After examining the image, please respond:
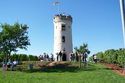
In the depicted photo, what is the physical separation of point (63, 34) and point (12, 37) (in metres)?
18.8

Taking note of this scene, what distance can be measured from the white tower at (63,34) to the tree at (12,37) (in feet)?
54.8

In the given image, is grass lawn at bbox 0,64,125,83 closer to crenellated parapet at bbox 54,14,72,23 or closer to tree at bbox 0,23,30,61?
tree at bbox 0,23,30,61

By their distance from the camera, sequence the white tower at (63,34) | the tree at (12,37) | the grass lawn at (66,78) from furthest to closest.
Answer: the white tower at (63,34), the tree at (12,37), the grass lawn at (66,78)

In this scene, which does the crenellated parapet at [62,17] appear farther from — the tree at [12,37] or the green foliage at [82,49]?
the tree at [12,37]

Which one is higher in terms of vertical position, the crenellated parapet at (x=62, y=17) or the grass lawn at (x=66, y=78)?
the crenellated parapet at (x=62, y=17)

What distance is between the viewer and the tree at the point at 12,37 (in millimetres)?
34781

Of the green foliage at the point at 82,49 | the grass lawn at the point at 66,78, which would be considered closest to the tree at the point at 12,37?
the grass lawn at the point at 66,78

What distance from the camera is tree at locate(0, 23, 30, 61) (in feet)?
114

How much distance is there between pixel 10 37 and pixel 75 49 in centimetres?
2152

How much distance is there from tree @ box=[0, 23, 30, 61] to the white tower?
16.7 metres

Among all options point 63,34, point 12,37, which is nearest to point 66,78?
point 12,37

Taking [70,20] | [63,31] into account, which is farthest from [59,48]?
[70,20]

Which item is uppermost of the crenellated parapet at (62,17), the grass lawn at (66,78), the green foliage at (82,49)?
the crenellated parapet at (62,17)

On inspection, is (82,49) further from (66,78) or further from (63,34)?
(66,78)
